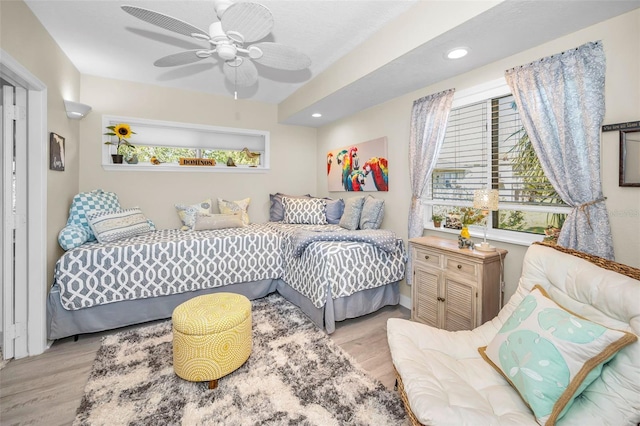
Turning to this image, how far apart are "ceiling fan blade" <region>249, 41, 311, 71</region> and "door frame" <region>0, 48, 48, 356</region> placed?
1.77 meters

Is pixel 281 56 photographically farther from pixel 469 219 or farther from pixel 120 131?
pixel 120 131

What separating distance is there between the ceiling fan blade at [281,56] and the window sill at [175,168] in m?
2.30

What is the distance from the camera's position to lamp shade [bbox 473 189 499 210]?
6.64 ft

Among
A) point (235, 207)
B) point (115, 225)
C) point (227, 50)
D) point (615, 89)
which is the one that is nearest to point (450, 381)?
point (615, 89)

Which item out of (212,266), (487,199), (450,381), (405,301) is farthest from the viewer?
(405,301)

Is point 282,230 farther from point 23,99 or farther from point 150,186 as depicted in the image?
A: point 23,99

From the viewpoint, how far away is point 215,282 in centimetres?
296

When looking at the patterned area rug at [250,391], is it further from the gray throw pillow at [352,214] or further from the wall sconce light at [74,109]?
the wall sconce light at [74,109]

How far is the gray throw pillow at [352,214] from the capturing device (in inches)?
133

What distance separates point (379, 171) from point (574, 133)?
6.07 feet

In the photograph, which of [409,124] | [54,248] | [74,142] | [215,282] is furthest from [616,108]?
[74,142]

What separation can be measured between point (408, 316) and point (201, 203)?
2965 millimetres

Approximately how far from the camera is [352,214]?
11.1ft

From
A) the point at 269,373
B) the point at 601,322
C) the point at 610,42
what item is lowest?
the point at 269,373
